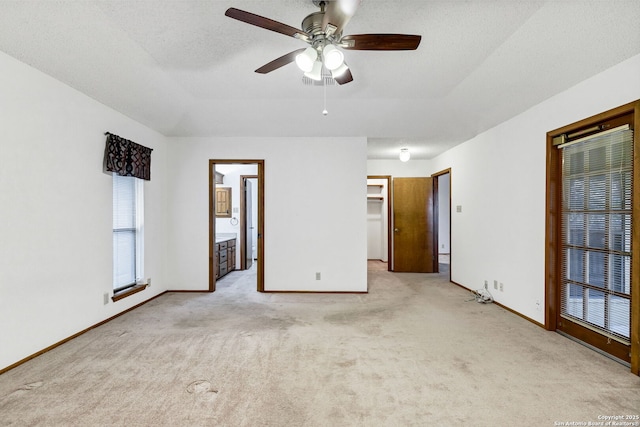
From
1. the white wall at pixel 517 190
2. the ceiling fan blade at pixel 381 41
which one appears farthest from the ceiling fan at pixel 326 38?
the white wall at pixel 517 190

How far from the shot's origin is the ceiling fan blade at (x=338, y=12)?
1.51 meters

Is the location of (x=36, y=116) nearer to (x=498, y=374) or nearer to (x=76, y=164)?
(x=76, y=164)

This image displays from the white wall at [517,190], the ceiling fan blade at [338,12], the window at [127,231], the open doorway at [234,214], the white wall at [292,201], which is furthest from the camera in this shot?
the open doorway at [234,214]

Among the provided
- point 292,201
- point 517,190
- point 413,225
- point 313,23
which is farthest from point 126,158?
point 413,225

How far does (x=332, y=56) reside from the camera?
1.89m

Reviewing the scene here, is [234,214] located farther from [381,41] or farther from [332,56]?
[381,41]

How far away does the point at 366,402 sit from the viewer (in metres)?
1.92

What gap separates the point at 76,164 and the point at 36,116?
527 mm

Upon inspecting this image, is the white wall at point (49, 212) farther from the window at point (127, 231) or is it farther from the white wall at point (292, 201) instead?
the white wall at point (292, 201)

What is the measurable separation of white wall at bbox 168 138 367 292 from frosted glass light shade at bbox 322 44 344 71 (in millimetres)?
2718

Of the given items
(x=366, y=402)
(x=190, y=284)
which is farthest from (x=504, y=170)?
(x=190, y=284)

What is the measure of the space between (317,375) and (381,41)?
7.81 feet

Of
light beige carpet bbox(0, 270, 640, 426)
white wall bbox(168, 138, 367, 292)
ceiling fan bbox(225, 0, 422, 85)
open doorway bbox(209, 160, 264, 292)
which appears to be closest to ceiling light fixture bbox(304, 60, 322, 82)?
ceiling fan bbox(225, 0, 422, 85)

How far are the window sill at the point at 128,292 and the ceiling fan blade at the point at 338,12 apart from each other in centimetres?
361
